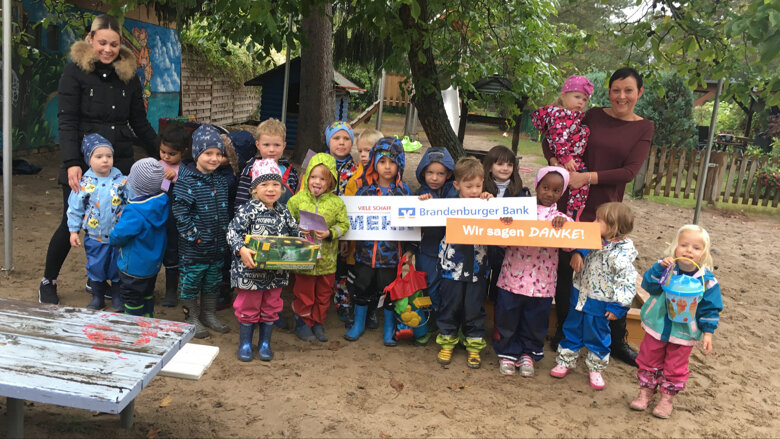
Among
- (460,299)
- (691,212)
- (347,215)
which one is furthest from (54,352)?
(691,212)

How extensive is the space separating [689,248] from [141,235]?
11.9 feet

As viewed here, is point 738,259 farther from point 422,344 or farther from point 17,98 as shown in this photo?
point 17,98

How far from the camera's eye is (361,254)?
4754 mm

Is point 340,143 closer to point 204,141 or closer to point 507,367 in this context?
point 204,141

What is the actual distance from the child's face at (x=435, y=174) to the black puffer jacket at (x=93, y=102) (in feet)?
7.17

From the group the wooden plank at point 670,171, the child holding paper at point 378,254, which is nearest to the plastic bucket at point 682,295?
the child holding paper at point 378,254

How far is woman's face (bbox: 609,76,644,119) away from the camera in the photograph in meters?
4.42

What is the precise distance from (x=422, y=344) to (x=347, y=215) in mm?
1215

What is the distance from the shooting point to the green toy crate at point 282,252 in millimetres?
3988

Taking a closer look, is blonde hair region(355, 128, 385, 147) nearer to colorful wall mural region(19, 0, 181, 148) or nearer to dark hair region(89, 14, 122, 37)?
dark hair region(89, 14, 122, 37)

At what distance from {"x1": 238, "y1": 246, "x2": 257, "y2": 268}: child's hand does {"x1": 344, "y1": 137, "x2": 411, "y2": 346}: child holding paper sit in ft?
3.26

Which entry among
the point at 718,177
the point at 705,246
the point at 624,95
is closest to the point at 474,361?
the point at 705,246

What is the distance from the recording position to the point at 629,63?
22.3 feet

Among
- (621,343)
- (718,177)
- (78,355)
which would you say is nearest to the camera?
(78,355)
